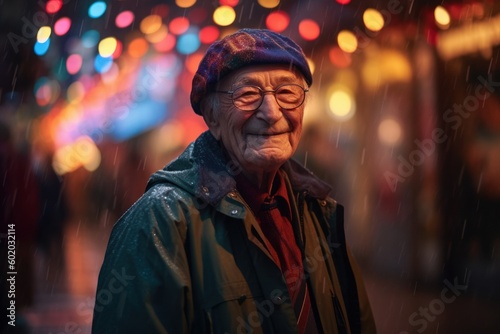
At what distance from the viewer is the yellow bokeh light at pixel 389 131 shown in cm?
979

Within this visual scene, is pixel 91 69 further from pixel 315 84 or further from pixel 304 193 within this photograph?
pixel 304 193

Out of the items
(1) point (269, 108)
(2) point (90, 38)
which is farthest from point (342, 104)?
(1) point (269, 108)

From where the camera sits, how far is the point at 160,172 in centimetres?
238

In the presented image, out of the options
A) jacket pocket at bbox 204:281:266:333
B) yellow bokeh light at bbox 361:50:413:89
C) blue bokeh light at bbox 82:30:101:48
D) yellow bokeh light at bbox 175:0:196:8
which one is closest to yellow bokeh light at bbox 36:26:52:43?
blue bokeh light at bbox 82:30:101:48

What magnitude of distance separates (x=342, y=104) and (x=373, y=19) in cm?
267

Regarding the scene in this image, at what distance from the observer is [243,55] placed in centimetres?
234

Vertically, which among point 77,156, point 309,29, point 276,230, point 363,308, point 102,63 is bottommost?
point 77,156

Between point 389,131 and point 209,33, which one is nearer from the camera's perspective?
point 209,33

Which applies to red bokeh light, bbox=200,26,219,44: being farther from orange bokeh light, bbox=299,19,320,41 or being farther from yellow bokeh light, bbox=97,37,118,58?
yellow bokeh light, bbox=97,37,118,58

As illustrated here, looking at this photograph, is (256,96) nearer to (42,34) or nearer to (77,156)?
(42,34)

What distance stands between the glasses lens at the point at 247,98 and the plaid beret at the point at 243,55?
0.29ft

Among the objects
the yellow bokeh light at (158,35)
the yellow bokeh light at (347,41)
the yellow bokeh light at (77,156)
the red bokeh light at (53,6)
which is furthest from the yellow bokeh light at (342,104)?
the red bokeh light at (53,6)

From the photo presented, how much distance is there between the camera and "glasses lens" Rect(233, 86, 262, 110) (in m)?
2.38

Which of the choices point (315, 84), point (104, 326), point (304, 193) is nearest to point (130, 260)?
point (104, 326)
